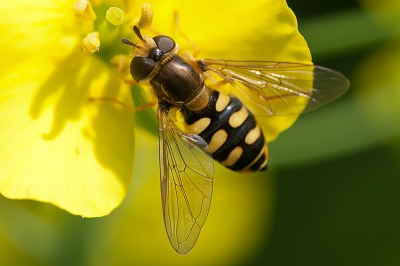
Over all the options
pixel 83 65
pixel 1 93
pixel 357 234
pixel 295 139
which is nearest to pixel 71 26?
pixel 83 65

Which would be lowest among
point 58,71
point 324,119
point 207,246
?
point 207,246

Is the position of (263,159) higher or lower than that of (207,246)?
higher

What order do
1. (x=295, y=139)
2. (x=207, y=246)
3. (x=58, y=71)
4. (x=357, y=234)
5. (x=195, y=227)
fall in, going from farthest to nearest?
(x=357, y=234) → (x=207, y=246) → (x=295, y=139) → (x=58, y=71) → (x=195, y=227)

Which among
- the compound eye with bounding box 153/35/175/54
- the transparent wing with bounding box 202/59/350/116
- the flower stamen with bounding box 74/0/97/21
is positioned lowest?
the transparent wing with bounding box 202/59/350/116

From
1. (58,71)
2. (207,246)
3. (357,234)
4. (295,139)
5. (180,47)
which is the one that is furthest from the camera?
(357,234)

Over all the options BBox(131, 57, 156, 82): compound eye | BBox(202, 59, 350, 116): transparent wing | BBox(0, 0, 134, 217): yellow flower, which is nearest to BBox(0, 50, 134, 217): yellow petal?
BBox(0, 0, 134, 217): yellow flower

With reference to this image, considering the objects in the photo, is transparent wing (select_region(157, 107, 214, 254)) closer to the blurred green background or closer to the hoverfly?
the hoverfly

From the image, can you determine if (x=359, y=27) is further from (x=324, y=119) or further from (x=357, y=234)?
(x=357, y=234)

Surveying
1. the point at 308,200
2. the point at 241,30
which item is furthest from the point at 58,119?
the point at 308,200
